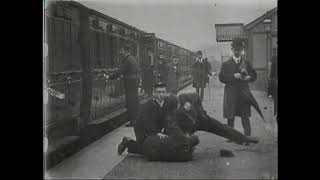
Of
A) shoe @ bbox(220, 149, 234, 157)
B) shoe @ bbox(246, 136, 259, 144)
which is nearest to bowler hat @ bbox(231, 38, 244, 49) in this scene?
shoe @ bbox(246, 136, 259, 144)

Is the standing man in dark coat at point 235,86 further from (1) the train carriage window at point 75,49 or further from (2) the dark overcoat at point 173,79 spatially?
(1) the train carriage window at point 75,49

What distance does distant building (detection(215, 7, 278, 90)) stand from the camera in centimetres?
457

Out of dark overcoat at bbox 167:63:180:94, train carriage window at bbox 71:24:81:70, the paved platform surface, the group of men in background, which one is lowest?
the paved platform surface

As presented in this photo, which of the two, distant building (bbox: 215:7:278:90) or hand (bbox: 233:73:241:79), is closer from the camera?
distant building (bbox: 215:7:278:90)

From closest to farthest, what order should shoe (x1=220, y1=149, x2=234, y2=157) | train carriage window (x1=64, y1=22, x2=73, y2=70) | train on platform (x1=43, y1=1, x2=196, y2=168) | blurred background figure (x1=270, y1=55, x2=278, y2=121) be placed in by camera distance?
blurred background figure (x1=270, y1=55, x2=278, y2=121) → shoe (x1=220, y1=149, x2=234, y2=157) → train on platform (x1=43, y1=1, x2=196, y2=168) → train carriage window (x1=64, y1=22, x2=73, y2=70)

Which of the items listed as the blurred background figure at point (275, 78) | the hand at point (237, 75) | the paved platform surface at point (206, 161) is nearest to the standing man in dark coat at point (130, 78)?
the paved platform surface at point (206, 161)

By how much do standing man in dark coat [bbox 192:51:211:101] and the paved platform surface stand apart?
88mm

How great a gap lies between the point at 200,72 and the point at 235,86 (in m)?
0.42

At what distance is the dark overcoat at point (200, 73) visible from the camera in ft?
15.7

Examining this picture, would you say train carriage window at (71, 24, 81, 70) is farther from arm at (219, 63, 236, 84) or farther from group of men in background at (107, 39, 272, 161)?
arm at (219, 63, 236, 84)

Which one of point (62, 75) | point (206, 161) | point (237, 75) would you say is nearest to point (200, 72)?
point (237, 75)

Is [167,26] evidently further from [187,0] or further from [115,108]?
[115,108]

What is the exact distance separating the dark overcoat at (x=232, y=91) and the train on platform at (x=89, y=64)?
0.39 m

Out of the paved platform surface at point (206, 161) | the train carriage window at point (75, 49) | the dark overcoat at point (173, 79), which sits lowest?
the paved platform surface at point (206, 161)
